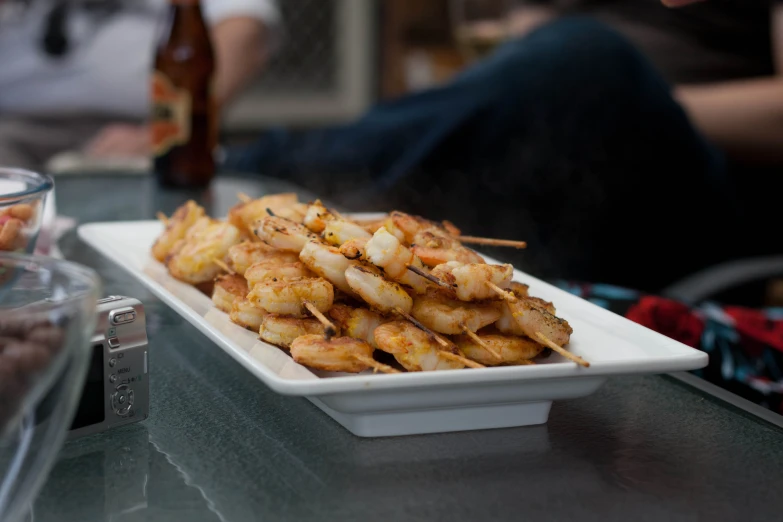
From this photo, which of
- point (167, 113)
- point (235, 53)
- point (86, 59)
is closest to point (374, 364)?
point (167, 113)

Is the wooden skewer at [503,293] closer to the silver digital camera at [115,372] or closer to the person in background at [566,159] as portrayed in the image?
the silver digital camera at [115,372]

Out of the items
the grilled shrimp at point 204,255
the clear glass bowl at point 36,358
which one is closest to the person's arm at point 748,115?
the grilled shrimp at point 204,255

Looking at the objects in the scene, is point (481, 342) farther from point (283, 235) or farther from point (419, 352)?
point (283, 235)

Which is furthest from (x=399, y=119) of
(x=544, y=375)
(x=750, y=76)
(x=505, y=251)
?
(x=544, y=375)

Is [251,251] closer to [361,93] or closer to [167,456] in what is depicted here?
[167,456]

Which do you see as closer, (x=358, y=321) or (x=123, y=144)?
(x=358, y=321)

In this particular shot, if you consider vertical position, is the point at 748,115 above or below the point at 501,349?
above

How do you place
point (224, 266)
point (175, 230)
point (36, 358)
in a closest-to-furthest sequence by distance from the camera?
point (36, 358), point (224, 266), point (175, 230)

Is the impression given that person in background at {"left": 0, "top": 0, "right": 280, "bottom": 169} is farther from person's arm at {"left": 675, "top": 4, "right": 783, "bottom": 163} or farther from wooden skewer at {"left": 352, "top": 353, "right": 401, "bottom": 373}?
wooden skewer at {"left": 352, "top": 353, "right": 401, "bottom": 373}
